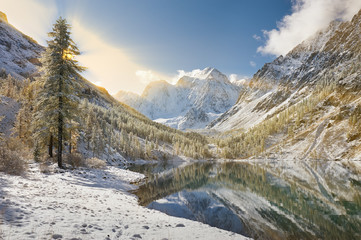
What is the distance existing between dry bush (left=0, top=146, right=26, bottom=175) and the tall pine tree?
6398 millimetres

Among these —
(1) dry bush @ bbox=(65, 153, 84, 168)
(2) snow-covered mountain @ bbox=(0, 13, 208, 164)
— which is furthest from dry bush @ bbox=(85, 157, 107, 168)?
(2) snow-covered mountain @ bbox=(0, 13, 208, 164)

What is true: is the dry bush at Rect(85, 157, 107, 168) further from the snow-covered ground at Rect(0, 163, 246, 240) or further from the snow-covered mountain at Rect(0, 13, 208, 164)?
the snow-covered ground at Rect(0, 163, 246, 240)

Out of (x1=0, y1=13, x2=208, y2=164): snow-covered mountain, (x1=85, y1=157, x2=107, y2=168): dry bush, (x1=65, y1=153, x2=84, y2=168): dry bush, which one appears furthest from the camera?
(x1=0, y1=13, x2=208, y2=164): snow-covered mountain

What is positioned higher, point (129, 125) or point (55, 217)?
point (129, 125)

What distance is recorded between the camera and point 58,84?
28062mm

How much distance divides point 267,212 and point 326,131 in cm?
14106

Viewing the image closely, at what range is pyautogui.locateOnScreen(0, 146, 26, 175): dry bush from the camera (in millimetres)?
19936

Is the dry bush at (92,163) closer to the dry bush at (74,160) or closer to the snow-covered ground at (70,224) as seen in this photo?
the dry bush at (74,160)

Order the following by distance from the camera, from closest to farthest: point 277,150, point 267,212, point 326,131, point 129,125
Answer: point 267,212, point 326,131, point 277,150, point 129,125

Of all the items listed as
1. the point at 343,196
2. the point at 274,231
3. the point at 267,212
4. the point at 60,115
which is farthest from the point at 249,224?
the point at 60,115

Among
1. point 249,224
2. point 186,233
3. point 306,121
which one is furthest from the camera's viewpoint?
point 306,121

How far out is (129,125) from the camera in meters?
193

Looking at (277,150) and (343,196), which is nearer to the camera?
(343,196)

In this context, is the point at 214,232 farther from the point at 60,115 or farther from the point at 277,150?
the point at 277,150
